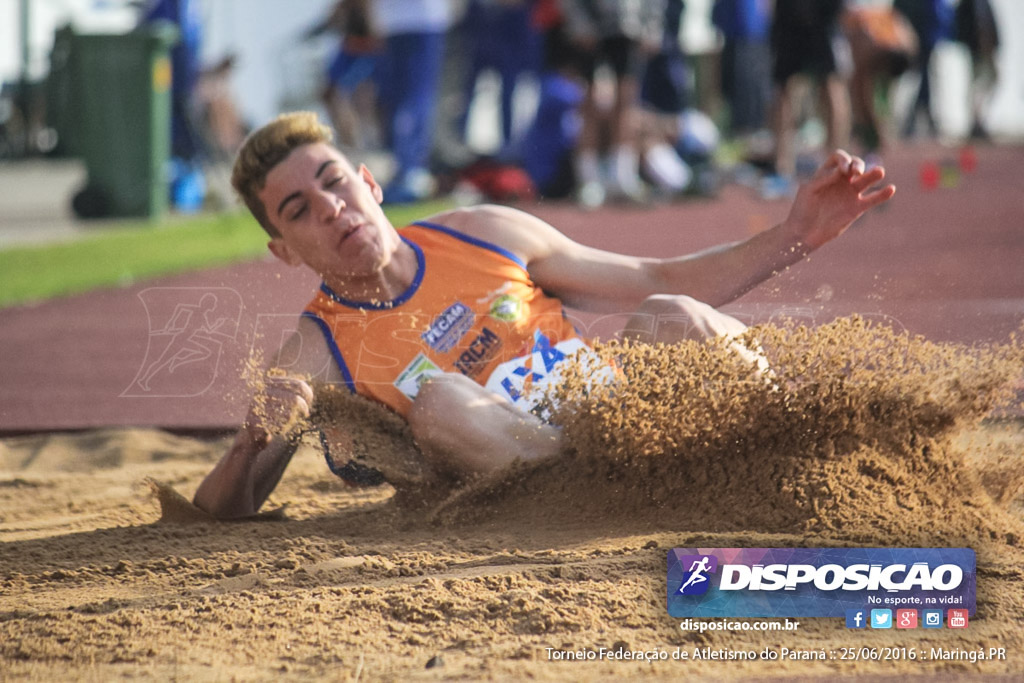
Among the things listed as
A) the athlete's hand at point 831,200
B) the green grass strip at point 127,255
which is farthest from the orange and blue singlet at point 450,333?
the green grass strip at point 127,255

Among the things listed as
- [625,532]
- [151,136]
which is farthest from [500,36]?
[625,532]

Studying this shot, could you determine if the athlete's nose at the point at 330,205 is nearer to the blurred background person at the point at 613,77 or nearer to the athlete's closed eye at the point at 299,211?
the athlete's closed eye at the point at 299,211

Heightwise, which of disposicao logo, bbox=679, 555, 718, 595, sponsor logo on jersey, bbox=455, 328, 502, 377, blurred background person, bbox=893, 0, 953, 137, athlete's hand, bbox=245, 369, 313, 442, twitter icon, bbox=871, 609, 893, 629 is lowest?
twitter icon, bbox=871, 609, 893, 629

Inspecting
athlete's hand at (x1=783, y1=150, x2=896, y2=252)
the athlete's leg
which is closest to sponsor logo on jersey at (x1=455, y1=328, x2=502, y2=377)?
the athlete's leg

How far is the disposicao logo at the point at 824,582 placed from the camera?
2.39 m

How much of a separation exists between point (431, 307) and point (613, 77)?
24.3ft

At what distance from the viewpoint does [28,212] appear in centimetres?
1155

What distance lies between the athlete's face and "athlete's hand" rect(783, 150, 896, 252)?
41.1 inches

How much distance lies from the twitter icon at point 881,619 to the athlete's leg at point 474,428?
94 cm

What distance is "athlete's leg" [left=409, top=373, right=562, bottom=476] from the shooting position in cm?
303

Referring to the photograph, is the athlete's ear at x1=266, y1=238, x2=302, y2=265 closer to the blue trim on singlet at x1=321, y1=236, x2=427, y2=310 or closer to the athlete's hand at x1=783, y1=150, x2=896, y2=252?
the blue trim on singlet at x1=321, y1=236, x2=427, y2=310

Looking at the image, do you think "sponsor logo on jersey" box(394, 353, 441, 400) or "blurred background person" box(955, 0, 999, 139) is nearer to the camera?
"sponsor logo on jersey" box(394, 353, 441, 400)

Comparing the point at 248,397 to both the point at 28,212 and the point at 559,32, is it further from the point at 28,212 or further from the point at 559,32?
the point at 28,212

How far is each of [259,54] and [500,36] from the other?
6.53 meters
